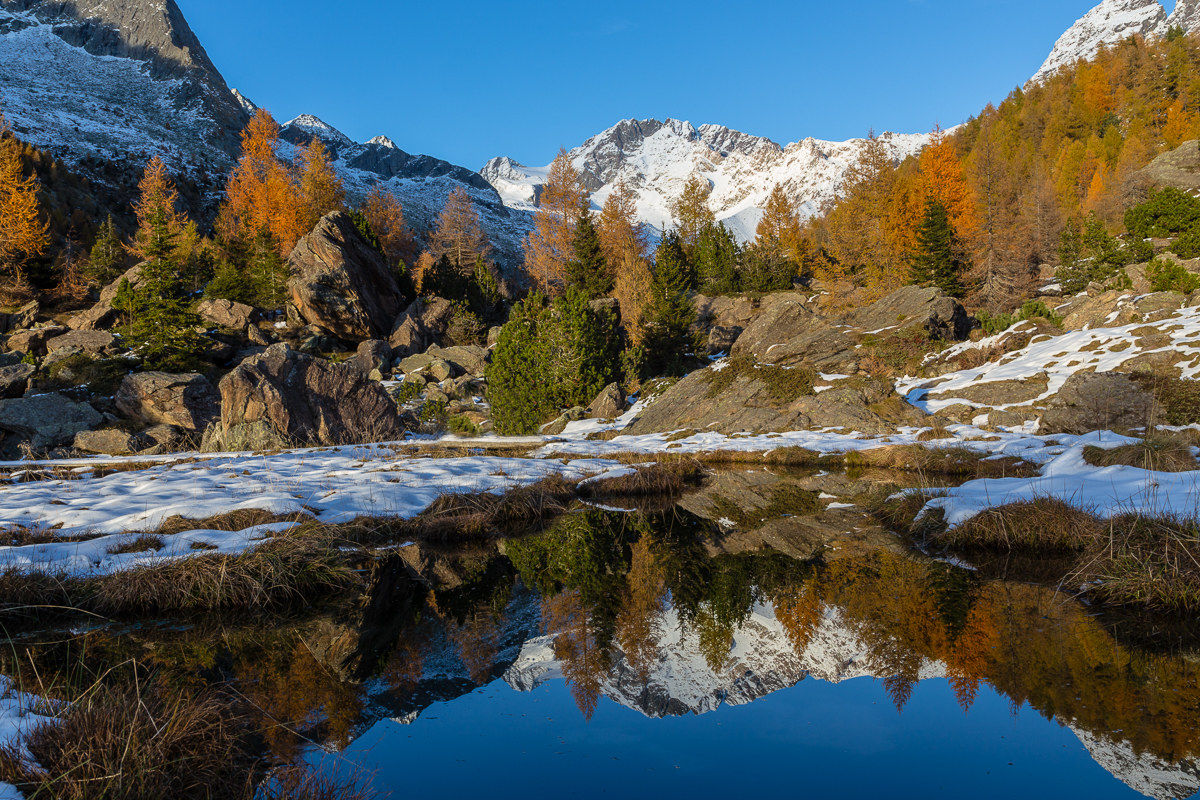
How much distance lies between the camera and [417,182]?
16638cm

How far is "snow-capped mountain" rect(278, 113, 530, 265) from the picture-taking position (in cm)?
11788

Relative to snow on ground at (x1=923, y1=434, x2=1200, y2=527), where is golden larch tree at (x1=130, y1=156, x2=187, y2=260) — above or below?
above

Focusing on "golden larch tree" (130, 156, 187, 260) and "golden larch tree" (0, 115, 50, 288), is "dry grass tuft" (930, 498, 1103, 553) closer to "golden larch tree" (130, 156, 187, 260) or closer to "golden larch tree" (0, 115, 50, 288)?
"golden larch tree" (130, 156, 187, 260)

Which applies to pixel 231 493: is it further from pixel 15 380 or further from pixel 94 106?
pixel 94 106

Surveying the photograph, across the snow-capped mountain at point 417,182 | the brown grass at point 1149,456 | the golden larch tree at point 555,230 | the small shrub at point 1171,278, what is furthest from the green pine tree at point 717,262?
the snow-capped mountain at point 417,182

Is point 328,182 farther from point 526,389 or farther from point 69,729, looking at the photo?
point 69,729

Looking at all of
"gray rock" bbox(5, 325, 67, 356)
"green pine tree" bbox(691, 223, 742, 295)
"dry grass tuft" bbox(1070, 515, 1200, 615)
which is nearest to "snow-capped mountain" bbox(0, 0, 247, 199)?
"gray rock" bbox(5, 325, 67, 356)

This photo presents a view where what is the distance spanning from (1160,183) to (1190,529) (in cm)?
5794

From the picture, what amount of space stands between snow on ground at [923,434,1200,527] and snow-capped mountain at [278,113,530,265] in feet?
293

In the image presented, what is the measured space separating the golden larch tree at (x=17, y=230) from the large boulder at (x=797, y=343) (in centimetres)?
4162

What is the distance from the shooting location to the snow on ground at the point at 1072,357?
18.5 metres

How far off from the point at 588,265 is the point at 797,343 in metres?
20.0

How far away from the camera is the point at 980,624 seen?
5.72 meters

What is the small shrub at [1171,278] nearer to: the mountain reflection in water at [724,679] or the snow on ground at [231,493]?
the snow on ground at [231,493]
